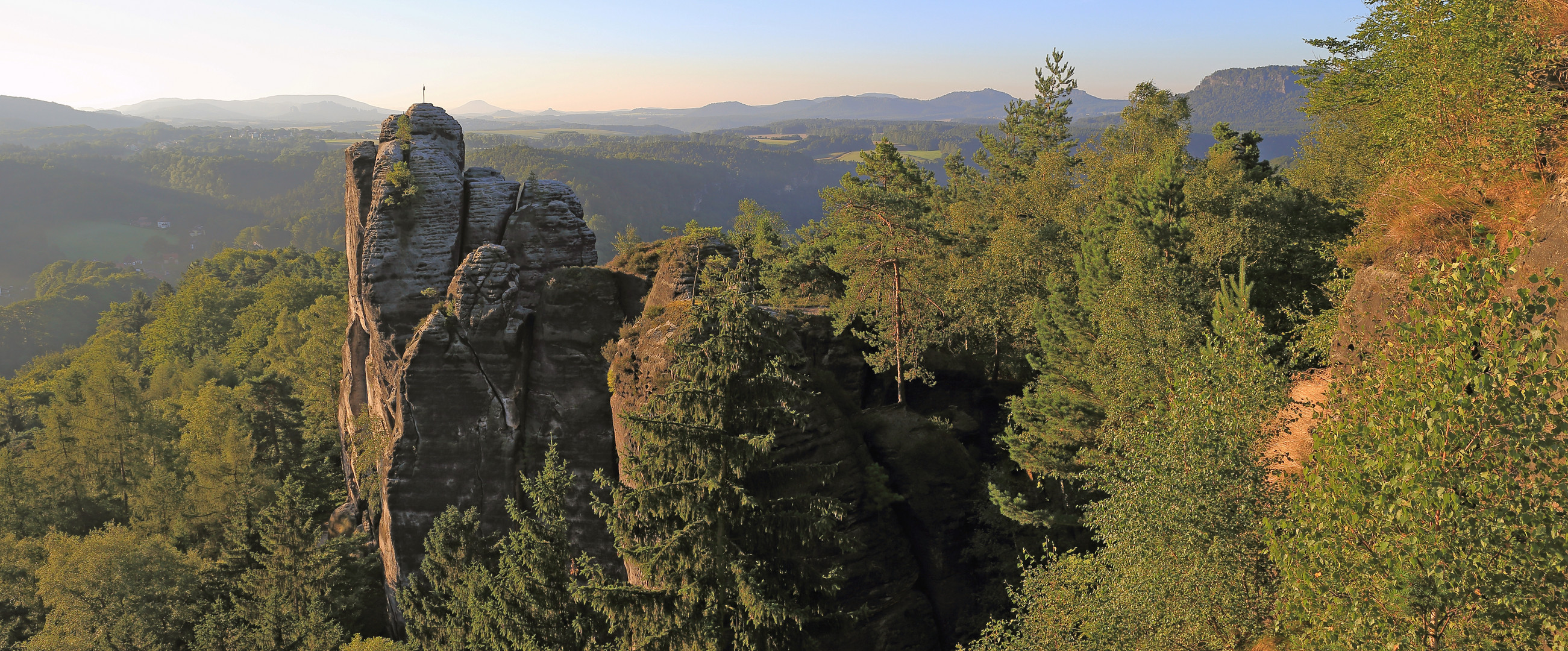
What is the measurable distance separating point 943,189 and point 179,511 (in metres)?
55.6

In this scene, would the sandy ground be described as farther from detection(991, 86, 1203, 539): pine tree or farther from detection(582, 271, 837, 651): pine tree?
detection(582, 271, 837, 651): pine tree

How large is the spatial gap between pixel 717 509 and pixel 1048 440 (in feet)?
44.5

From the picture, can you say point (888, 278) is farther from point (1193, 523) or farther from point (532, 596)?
point (532, 596)

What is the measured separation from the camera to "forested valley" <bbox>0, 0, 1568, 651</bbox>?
31.3ft

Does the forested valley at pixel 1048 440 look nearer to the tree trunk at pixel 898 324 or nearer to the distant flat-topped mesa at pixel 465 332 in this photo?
the tree trunk at pixel 898 324

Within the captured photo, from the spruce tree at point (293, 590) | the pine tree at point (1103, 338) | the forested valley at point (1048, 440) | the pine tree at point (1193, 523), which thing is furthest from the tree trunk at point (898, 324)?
the spruce tree at point (293, 590)

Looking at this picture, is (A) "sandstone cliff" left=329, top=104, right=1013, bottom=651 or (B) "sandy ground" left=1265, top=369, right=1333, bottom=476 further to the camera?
(A) "sandstone cliff" left=329, top=104, right=1013, bottom=651

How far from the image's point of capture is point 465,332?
28156 millimetres

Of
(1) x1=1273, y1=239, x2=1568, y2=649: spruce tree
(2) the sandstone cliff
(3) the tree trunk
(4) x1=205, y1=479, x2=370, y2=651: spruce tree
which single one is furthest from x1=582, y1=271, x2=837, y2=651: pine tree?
(4) x1=205, y1=479, x2=370, y2=651: spruce tree

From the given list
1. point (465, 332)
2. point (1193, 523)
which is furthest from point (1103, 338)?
point (465, 332)

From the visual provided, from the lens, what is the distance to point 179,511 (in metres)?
44.1

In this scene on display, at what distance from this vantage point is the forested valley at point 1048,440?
955 cm

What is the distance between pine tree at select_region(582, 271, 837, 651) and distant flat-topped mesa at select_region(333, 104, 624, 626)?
39.8 feet

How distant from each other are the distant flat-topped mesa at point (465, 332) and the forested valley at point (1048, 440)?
0.64 meters
